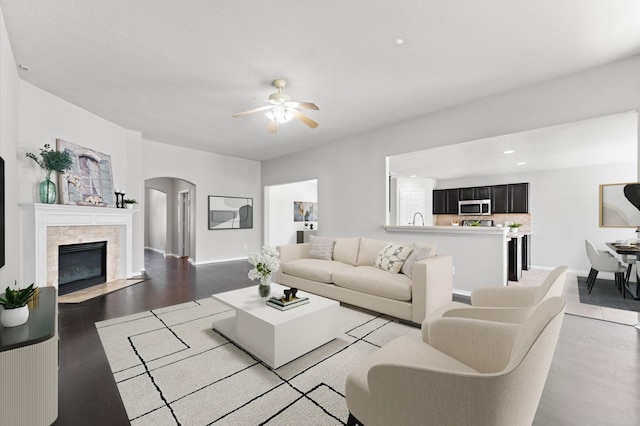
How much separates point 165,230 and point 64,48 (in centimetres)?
720

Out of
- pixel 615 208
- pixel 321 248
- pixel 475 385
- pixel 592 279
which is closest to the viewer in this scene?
pixel 475 385

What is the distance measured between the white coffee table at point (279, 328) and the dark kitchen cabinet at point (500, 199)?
21.2 feet

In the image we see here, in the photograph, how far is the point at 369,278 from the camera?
330 centimetres

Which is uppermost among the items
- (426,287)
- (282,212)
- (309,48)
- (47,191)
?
(309,48)

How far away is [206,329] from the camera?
285 centimetres

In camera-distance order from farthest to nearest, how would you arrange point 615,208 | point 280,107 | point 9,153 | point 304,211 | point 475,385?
1. point 304,211
2. point 615,208
3. point 280,107
4. point 9,153
5. point 475,385

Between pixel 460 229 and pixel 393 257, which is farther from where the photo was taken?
pixel 460 229

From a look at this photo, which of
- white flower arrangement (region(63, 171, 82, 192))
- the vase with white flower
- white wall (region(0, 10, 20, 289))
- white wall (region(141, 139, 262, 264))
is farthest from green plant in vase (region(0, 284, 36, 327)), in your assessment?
white wall (region(141, 139, 262, 264))

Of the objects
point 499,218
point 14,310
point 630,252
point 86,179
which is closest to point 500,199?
point 499,218

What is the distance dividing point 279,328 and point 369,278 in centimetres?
151

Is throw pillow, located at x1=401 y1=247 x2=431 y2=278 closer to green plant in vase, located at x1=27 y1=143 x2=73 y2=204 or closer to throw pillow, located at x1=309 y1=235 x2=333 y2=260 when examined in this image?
throw pillow, located at x1=309 y1=235 x2=333 y2=260

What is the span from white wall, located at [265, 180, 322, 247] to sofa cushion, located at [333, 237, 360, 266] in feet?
12.0

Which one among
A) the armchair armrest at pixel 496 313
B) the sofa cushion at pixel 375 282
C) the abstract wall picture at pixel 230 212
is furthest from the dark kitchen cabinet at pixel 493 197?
the armchair armrest at pixel 496 313

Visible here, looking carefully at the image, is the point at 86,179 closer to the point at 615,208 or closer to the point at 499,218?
the point at 499,218
